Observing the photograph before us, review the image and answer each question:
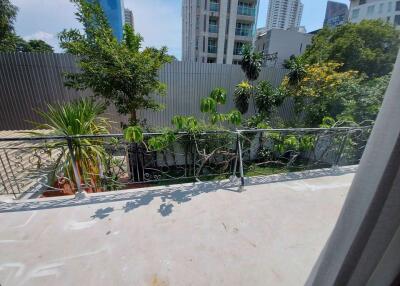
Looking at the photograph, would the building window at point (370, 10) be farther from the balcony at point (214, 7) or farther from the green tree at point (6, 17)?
the green tree at point (6, 17)

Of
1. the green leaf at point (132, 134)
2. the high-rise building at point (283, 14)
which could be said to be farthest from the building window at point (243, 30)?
the high-rise building at point (283, 14)

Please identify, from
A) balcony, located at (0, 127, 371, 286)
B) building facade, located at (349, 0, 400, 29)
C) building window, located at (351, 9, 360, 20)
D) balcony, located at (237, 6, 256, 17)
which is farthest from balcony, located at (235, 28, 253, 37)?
balcony, located at (0, 127, 371, 286)

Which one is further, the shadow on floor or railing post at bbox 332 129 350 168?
railing post at bbox 332 129 350 168

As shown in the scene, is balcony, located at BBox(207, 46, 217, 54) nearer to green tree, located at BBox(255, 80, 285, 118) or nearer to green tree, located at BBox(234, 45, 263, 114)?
green tree, located at BBox(234, 45, 263, 114)

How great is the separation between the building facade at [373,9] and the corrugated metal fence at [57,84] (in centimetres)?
2404

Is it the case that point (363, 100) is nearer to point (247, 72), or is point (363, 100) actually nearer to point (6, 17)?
point (247, 72)

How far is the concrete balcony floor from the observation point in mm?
1472

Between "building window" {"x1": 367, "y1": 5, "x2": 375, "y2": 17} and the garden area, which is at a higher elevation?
"building window" {"x1": 367, "y1": 5, "x2": 375, "y2": 17}

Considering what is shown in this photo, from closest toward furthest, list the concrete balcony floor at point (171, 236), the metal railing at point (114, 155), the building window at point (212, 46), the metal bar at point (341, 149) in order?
the concrete balcony floor at point (171, 236) < the metal railing at point (114, 155) < the metal bar at point (341, 149) < the building window at point (212, 46)

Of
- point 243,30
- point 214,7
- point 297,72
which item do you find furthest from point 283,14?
point 297,72

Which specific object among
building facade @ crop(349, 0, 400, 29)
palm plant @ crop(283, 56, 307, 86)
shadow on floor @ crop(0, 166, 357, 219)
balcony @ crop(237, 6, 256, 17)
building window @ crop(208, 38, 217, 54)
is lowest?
shadow on floor @ crop(0, 166, 357, 219)

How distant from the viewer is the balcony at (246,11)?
21.7 m

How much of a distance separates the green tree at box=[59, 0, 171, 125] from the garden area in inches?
0.8

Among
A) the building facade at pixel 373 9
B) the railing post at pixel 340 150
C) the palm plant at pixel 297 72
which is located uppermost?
the building facade at pixel 373 9
